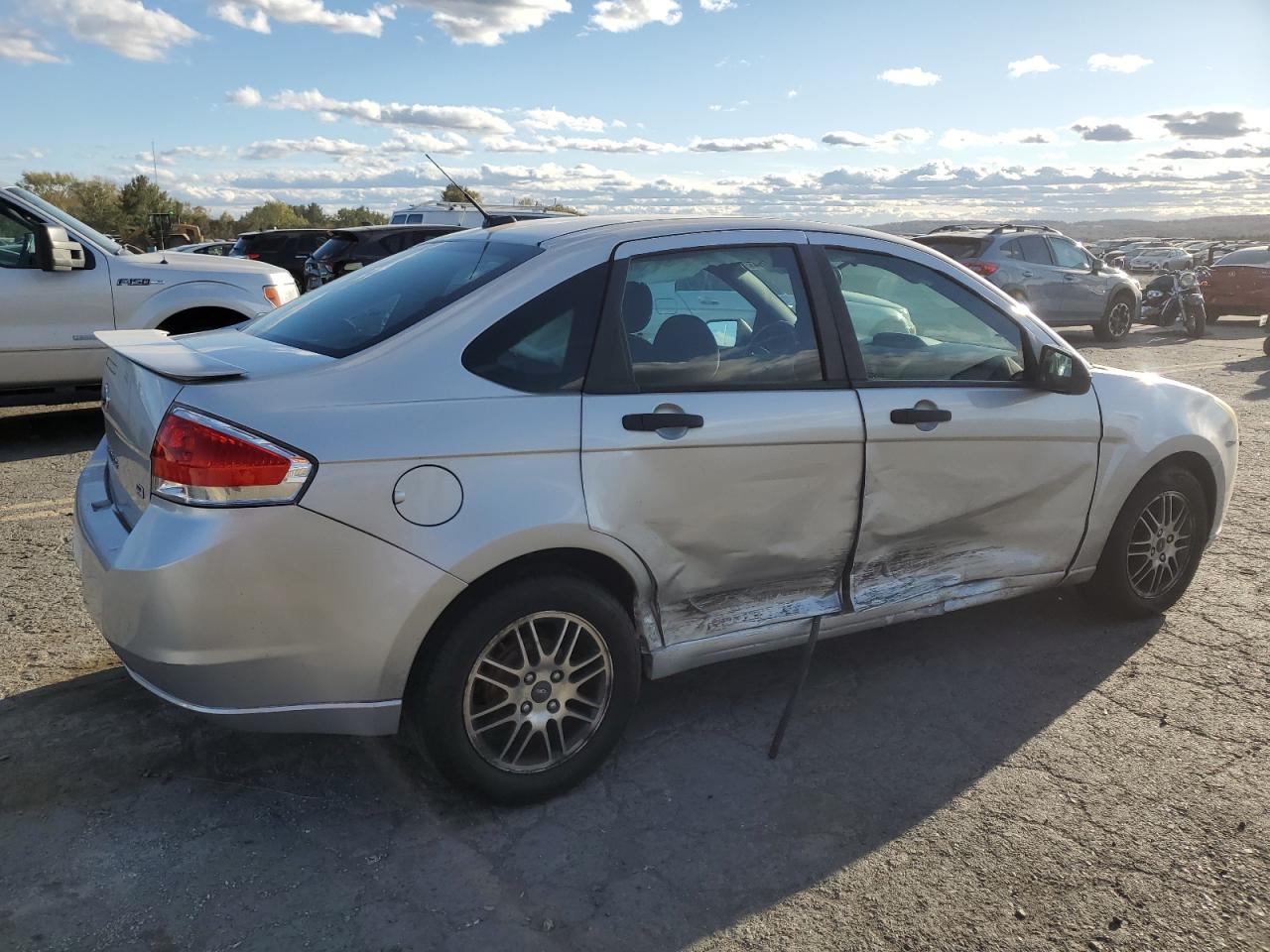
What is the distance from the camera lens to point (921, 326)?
4.02 meters

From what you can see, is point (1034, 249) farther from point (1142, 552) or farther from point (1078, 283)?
point (1142, 552)

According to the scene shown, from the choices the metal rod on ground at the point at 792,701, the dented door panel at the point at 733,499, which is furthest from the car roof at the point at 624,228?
the metal rod on ground at the point at 792,701

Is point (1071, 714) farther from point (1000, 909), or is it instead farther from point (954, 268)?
point (954, 268)

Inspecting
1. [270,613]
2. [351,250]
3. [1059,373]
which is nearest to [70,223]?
[270,613]

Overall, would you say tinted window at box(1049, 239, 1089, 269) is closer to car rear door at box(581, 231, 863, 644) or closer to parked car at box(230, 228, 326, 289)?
parked car at box(230, 228, 326, 289)

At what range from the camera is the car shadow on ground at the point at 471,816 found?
2732mm

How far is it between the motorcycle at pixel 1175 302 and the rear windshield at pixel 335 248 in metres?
14.6

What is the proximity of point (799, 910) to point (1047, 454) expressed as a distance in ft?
7.26

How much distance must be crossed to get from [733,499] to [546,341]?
2.62 ft

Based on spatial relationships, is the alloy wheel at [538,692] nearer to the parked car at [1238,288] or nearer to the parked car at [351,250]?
the parked car at [351,250]

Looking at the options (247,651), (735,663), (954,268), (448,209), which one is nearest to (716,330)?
(954,268)

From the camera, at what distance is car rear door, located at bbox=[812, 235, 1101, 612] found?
12.4ft

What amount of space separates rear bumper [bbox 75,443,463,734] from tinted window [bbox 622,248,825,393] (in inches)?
40.2

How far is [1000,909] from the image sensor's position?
111 inches
